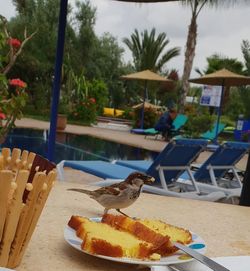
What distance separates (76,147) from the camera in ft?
35.5

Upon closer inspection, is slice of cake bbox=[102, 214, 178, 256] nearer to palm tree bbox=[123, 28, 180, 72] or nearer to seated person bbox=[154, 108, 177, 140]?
seated person bbox=[154, 108, 177, 140]

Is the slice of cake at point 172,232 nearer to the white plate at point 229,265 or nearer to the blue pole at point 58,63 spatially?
the white plate at point 229,265

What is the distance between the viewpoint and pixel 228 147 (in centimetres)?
516

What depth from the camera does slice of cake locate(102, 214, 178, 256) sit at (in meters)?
0.90

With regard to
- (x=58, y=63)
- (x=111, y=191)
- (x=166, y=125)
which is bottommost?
(x=166, y=125)

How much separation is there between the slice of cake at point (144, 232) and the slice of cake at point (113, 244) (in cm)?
1

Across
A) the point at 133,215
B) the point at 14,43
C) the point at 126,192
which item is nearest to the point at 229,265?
the point at 126,192

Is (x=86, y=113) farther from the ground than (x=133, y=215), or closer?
closer

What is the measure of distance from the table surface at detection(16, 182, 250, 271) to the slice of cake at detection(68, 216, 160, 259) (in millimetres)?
33

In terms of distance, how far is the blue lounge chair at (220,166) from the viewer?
5.12 meters

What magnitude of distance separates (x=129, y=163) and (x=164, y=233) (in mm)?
4440

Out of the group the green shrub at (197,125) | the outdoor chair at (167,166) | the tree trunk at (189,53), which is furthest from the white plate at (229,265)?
the tree trunk at (189,53)

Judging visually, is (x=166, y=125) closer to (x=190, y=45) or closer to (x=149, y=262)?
(x=190, y=45)

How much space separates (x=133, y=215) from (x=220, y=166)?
4045 mm
